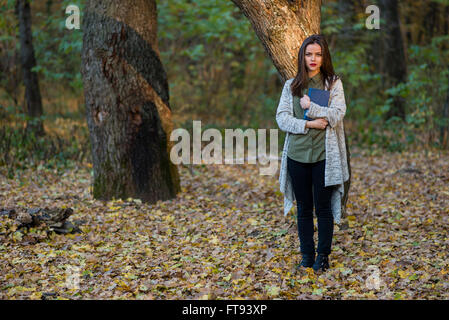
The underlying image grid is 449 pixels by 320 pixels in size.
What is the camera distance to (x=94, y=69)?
6793 mm

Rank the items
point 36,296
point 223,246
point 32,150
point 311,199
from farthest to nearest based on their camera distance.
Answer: point 32,150
point 223,246
point 311,199
point 36,296

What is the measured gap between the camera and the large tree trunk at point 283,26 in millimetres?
5031

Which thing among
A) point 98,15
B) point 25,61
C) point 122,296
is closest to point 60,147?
point 25,61

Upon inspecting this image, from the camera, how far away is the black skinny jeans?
4.35 m

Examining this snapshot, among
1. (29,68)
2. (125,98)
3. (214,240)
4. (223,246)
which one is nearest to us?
(223,246)

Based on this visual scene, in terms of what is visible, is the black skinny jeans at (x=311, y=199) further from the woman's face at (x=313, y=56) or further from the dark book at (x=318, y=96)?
the woman's face at (x=313, y=56)

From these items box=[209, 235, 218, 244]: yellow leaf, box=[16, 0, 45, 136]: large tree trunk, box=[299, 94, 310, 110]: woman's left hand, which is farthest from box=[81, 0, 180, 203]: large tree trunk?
box=[16, 0, 45, 136]: large tree trunk

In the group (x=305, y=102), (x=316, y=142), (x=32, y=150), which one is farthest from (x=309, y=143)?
(x=32, y=150)

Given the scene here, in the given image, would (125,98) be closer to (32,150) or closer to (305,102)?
(305,102)

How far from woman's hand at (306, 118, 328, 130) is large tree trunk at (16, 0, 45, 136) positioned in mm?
7935

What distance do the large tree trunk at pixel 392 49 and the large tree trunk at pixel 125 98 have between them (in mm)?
7445

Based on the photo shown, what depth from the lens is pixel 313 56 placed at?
428 centimetres

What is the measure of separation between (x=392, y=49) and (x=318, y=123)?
949 centimetres
